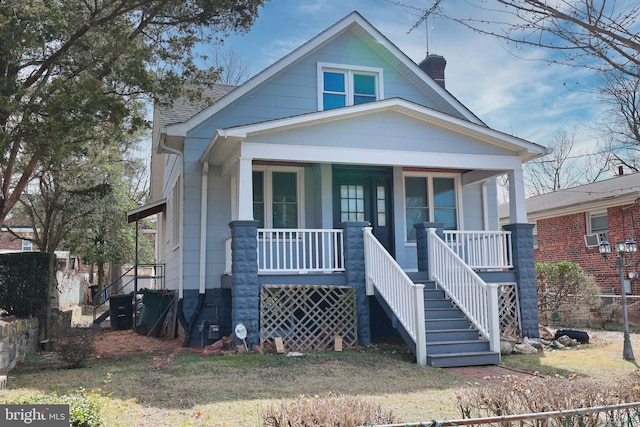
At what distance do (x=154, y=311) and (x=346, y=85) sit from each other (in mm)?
7405

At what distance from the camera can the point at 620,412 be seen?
4.23 m

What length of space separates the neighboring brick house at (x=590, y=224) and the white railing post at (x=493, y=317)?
7.91 m

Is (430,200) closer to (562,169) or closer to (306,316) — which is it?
(306,316)

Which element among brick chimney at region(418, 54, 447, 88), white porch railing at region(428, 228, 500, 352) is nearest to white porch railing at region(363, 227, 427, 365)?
white porch railing at region(428, 228, 500, 352)

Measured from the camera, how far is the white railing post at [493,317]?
336 inches

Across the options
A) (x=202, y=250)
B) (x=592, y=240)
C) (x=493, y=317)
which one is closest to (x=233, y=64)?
(x=592, y=240)

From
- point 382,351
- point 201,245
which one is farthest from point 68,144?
point 382,351

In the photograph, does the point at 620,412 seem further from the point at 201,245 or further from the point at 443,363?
the point at 201,245

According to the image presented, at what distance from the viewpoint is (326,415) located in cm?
374

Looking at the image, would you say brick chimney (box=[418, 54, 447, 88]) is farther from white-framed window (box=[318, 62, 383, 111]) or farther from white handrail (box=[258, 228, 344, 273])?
white handrail (box=[258, 228, 344, 273])

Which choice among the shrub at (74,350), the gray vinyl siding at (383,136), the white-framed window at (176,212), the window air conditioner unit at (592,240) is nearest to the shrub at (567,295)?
the window air conditioner unit at (592,240)

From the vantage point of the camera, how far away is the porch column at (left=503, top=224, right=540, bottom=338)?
10.6 m

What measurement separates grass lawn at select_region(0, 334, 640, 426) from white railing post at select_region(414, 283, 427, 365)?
0.61ft

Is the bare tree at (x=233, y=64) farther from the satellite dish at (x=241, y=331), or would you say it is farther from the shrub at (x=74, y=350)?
the shrub at (x=74, y=350)
